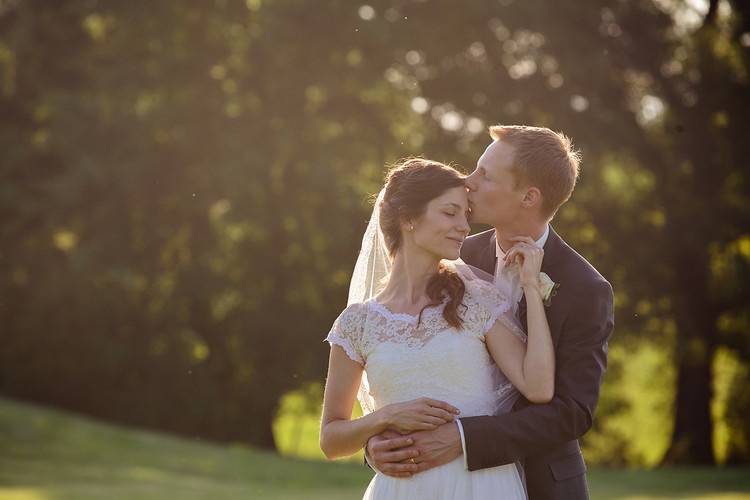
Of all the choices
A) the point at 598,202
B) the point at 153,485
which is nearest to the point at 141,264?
the point at 153,485

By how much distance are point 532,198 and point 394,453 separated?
45.6 inches

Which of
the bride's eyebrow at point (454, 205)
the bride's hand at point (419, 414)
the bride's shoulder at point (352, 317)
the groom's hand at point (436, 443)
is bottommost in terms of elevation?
the groom's hand at point (436, 443)

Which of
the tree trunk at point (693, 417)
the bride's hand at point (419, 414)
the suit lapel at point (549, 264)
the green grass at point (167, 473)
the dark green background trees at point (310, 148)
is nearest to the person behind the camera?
the bride's hand at point (419, 414)

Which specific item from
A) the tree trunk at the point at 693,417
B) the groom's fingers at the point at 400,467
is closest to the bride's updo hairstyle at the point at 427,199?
the groom's fingers at the point at 400,467

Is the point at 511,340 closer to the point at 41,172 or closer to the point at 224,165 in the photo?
the point at 224,165

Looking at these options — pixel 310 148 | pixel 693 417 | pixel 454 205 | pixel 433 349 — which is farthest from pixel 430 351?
pixel 693 417

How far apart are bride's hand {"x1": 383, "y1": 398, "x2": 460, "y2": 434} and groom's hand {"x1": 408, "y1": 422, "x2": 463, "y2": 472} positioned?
0.03 meters

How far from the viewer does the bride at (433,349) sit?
407cm

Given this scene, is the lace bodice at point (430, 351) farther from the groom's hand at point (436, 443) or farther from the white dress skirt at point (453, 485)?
the white dress skirt at point (453, 485)

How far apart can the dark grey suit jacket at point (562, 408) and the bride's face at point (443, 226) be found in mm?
452

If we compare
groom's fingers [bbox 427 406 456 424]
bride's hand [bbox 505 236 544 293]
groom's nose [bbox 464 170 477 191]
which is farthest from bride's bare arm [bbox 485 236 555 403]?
groom's nose [bbox 464 170 477 191]

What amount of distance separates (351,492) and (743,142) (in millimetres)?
9942

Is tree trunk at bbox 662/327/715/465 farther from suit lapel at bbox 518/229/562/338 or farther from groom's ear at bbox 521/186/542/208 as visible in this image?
groom's ear at bbox 521/186/542/208

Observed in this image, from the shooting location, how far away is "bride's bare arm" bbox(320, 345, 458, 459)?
4.03 metres
